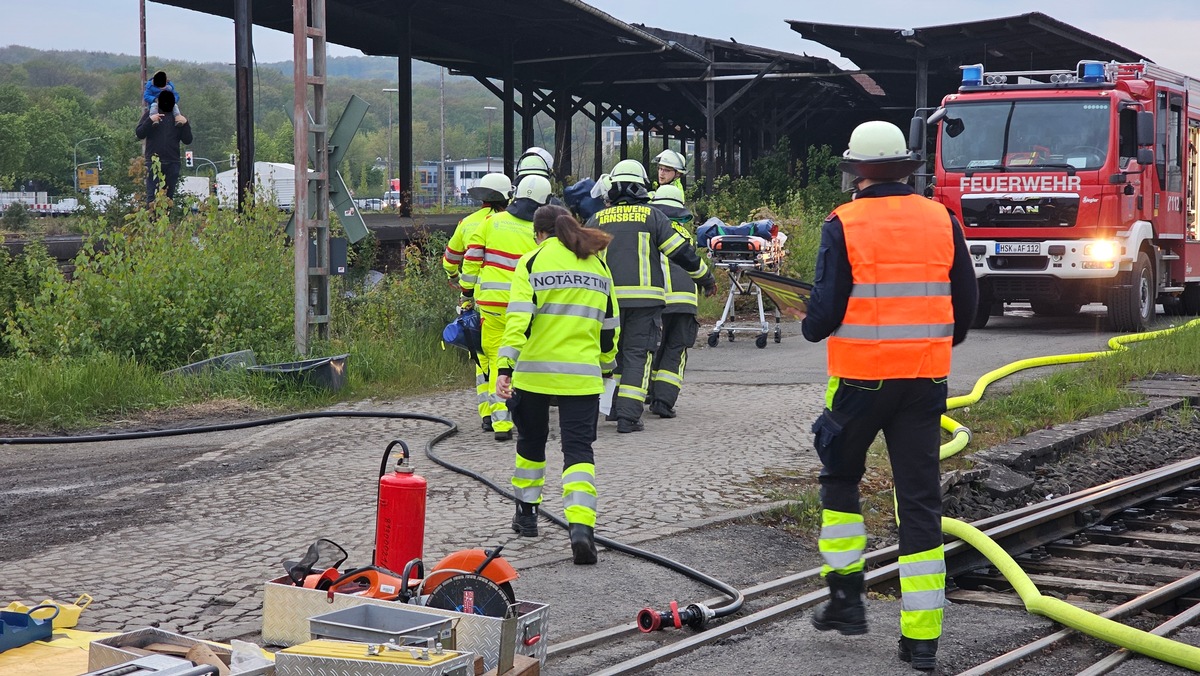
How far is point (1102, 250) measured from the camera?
16219 millimetres

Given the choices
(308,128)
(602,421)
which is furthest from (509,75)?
(602,421)

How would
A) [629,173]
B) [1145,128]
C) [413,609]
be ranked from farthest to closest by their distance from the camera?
[1145,128], [629,173], [413,609]

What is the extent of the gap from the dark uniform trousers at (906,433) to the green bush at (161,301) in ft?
26.4

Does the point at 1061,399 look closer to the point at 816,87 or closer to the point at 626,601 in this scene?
the point at 626,601

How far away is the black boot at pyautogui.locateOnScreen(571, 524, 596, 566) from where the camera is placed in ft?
21.0

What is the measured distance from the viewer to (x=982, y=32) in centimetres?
2609

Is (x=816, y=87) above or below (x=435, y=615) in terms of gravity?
above

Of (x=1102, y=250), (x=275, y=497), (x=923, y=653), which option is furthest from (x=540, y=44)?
(x=923, y=653)

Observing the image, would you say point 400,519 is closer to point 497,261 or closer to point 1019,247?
point 497,261

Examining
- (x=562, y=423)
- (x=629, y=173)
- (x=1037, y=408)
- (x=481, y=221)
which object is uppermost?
(x=629, y=173)

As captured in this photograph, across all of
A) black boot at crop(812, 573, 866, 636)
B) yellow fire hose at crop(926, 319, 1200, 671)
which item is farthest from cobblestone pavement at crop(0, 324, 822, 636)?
black boot at crop(812, 573, 866, 636)

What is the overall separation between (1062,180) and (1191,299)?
20.9 ft

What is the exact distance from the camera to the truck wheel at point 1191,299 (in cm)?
2091

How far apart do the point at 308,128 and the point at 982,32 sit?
58.2 ft
